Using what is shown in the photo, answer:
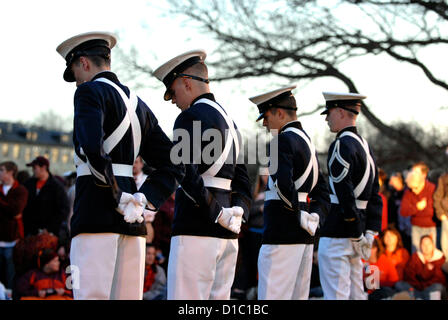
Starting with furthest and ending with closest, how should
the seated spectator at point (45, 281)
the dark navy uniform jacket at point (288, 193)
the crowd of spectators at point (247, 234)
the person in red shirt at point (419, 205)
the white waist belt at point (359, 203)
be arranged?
1. the person in red shirt at point (419, 205)
2. the crowd of spectators at point (247, 234)
3. the seated spectator at point (45, 281)
4. the white waist belt at point (359, 203)
5. the dark navy uniform jacket at point (288, 193)

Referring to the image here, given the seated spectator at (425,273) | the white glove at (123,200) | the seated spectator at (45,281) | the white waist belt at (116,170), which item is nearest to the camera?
the white glove at (123,200)

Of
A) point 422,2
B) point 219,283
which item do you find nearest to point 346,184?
point 219,283

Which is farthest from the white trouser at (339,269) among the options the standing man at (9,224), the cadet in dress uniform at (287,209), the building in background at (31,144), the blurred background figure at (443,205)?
the building in background at (31,144)

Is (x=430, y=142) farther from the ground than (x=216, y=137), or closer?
farther from the ground

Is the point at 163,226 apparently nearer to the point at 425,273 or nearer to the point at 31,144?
the point at 425,273

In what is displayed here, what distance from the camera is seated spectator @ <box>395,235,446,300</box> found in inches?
398

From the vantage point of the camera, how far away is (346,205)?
6820 millimetres

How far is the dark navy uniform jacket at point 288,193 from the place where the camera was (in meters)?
5.91

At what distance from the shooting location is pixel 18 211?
9.94 metres

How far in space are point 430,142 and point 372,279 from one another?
25.0 ft

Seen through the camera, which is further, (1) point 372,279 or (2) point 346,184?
(1) point 372,279

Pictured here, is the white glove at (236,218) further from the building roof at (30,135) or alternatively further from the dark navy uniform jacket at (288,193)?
the building roof at (30,135)

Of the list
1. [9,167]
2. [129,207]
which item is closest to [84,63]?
[129,207]
